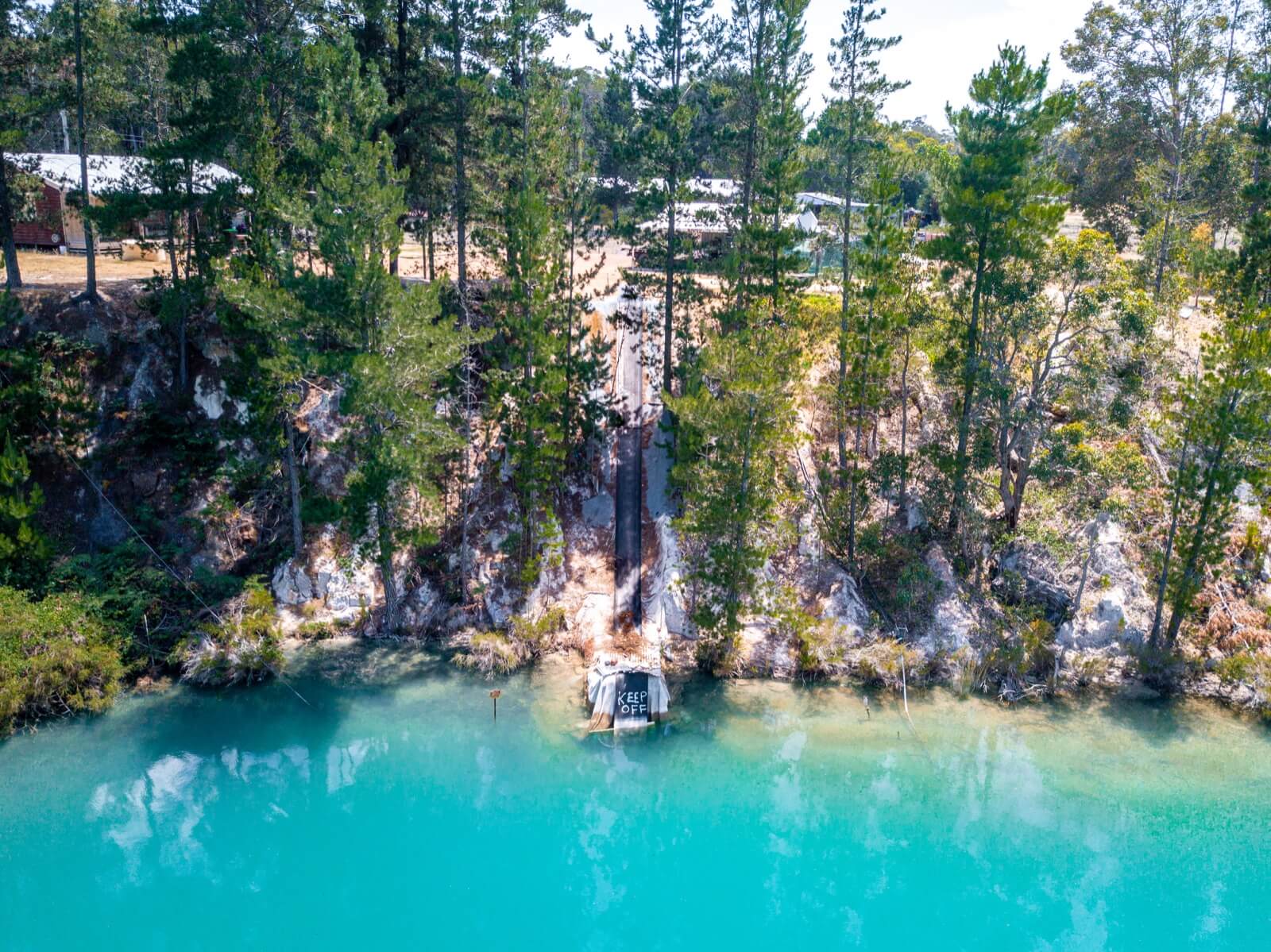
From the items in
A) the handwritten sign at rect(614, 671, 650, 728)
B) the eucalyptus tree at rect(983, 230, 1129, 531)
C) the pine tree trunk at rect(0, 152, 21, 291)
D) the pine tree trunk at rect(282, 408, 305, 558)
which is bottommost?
the handwritten sign at rect(614, 671, 650, 728)

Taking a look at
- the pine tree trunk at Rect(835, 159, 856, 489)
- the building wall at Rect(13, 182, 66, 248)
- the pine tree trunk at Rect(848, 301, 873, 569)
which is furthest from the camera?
the building wall at Rect(13, 182, 66, 248)

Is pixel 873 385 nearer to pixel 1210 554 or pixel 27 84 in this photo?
pixel 1210 554

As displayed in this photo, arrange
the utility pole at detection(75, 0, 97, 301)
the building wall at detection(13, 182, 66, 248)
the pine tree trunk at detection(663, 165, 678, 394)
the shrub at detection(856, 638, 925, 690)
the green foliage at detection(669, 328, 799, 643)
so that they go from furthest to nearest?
1. the building wall at detection(13, 182, 66, 248)
2. the pine tree trunk at detection(663, 165, 678, 394)
3. the utility pole at detection(75, 0, 97, 301)
4. the shrub at detection(856, 638, 925, 690)
5. the green foliage at detection(669, 328, 799, 643)

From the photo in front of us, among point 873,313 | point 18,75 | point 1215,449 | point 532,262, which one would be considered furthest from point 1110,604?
point 18,75

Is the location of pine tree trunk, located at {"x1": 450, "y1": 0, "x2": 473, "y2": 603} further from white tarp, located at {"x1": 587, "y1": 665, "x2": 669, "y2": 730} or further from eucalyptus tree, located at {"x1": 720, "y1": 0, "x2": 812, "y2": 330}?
eucalyptus tree, located at {"x1": 720, "y1": 0, "x2": 812, "y2": 330}

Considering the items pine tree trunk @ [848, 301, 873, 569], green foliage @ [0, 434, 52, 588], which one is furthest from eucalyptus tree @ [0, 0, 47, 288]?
pine tree trunk @ [848, 301, 873, 569]

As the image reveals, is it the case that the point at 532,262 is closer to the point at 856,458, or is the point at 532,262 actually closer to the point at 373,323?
the point at 373,323
